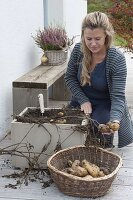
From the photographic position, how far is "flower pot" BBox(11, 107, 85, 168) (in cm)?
346

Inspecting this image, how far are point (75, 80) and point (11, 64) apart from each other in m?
0.91

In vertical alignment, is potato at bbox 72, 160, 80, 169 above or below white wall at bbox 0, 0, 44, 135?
below

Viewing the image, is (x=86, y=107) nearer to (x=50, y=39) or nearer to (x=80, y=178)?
(x=80, y=178)

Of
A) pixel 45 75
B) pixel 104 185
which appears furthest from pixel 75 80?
pixel 104 185

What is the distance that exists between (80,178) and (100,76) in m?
0.99

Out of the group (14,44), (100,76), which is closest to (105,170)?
(100,76)

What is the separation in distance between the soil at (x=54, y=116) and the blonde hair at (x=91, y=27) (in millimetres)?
257

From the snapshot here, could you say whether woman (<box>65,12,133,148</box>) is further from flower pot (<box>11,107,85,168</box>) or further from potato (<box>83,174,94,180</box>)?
potato (<box>83,174,94,180</box>)

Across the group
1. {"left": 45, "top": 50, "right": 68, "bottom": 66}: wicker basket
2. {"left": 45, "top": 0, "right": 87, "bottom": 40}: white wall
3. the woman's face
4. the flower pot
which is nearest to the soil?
the flower pot

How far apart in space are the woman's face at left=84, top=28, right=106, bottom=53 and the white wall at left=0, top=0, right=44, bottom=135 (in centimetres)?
103

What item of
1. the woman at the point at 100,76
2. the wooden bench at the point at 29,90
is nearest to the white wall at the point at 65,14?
the wooden bench at the point at 29,90

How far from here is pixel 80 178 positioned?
10.0 ft

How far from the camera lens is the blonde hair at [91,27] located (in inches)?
140

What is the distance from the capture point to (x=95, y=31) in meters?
3.56
